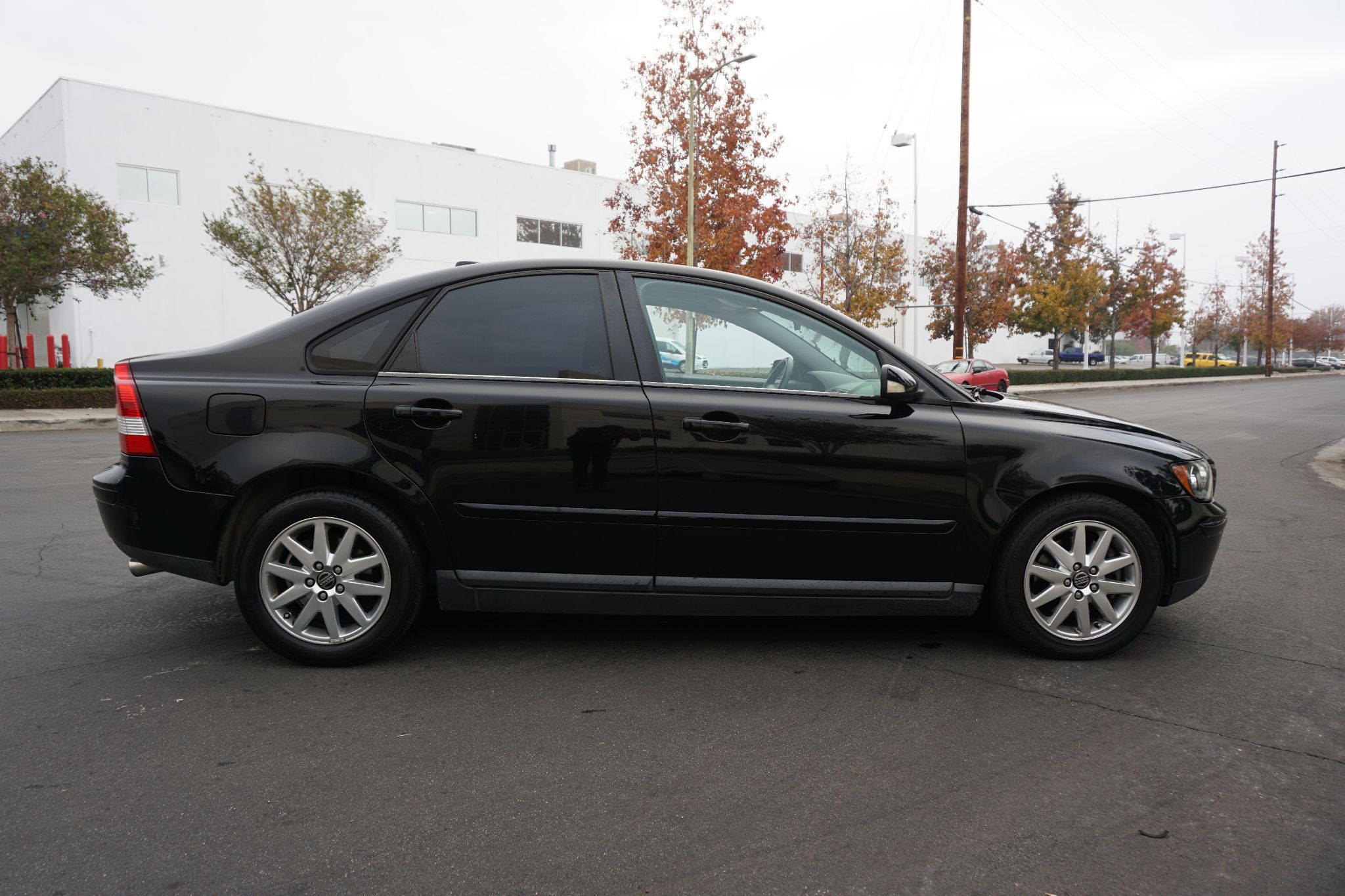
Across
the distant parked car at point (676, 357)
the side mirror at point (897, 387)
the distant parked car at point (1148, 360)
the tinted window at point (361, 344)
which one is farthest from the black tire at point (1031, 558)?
the distant parked car at point (1148, 360)

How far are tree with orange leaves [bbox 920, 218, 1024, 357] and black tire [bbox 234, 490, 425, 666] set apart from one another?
40220 millimetres

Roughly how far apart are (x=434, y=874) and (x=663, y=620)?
229cm

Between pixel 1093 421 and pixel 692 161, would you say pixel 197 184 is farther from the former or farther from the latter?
pixel 1093 421

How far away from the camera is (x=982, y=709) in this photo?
11.0 ft

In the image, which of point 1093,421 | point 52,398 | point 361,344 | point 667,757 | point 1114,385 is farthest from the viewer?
point 1114,385

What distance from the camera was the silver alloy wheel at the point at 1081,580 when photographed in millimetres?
3857

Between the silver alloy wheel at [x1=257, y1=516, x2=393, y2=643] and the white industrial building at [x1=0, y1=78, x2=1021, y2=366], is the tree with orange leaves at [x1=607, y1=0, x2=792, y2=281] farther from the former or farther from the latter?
the silver alloy wheel at [x1=257, y1=516, x2=393, y2=643]

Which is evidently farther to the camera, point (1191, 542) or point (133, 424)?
point (1191, 542)

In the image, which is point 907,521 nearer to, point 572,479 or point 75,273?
point 572,479

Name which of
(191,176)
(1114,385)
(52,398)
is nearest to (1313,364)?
(1114,385)

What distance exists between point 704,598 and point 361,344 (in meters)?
1.80

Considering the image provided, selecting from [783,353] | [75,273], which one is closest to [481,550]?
A: [783,353]

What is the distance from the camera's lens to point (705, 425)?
12.1ft

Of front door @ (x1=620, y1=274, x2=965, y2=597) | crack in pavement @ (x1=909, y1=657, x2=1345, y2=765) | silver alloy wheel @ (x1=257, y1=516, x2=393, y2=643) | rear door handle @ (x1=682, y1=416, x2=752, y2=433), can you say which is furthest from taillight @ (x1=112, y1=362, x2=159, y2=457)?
crack in pavement @ (x1=909, y1=657, x2=1345, y2=765)
